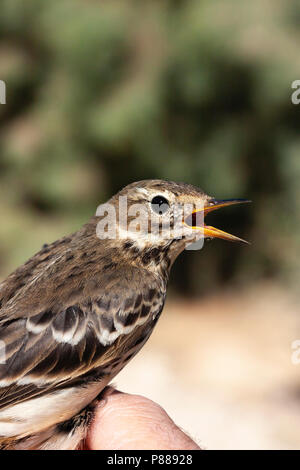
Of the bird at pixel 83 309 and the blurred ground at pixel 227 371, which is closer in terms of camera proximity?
the bird at pixel 83 309

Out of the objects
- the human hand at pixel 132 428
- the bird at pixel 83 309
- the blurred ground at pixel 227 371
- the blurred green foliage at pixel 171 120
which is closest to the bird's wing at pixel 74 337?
the bird at pixel 83 309

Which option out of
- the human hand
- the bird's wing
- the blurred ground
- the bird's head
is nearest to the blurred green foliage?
the blurred ground

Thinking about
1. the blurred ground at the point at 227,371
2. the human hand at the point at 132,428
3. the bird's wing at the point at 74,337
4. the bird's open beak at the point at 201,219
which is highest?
the bird's open beak at the point at 201,219

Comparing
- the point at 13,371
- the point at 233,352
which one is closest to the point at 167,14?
the point at 233,352

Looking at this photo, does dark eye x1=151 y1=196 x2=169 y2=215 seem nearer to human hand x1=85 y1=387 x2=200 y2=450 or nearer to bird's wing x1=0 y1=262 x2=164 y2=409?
bird's wing x1=0 y1=262 x2=164 y2=409

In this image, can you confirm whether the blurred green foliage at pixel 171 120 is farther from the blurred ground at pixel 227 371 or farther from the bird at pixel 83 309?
the bird at pixel 83 309

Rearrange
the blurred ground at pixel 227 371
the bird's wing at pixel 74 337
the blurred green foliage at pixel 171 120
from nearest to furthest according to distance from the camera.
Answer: the bird's wing at pixel 74 337 < the blurred ground at pixel 227 371 < the blurred green foliage at pixel 171 120

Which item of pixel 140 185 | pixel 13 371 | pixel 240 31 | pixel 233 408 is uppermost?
pixel 240 31

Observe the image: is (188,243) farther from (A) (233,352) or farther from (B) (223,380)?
(A) (233,352)
